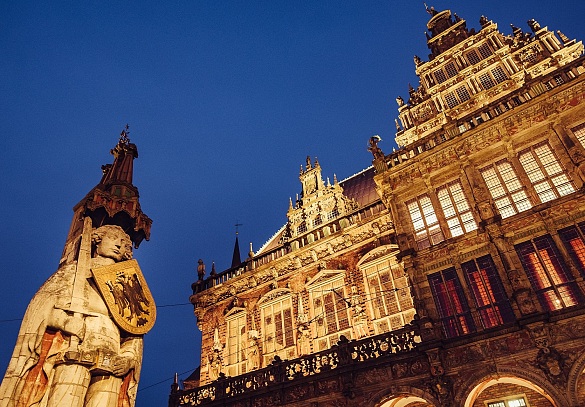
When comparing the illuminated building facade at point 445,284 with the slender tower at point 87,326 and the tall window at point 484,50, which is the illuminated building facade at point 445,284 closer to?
the tall window at point 484,50

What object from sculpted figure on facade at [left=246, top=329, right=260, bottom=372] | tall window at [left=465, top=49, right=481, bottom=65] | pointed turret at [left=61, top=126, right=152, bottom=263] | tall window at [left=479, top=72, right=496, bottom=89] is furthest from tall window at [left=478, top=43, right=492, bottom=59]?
pointed turret at [left=61, top=126, right=152, bottom=263]

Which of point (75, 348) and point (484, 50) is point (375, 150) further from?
point (75, 348)

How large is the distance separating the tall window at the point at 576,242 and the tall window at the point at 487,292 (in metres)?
2.37

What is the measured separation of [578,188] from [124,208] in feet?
49.0

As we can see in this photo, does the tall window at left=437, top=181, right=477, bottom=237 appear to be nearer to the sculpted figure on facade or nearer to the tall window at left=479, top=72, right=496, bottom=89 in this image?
the tall window at left=479, top=72, right=496, bottom=89

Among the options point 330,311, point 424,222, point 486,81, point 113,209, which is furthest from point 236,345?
point 486,81

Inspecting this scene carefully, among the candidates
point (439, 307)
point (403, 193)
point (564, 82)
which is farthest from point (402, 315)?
point (564, 82)

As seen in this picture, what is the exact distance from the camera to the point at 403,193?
1683cm

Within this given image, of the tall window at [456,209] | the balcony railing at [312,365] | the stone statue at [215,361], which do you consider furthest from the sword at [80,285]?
the tall window at [456,209]

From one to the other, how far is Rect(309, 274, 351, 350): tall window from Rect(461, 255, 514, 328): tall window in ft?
18.7

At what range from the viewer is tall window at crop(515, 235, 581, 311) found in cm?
1176

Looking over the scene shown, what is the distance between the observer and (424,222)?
15.6m

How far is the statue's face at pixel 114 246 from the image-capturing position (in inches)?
348

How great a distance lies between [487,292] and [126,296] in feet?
39.2
